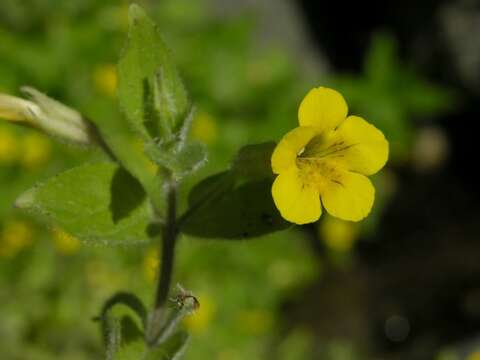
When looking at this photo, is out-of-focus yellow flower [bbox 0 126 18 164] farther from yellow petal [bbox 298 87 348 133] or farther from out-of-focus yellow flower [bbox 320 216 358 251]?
yellow petal [bbox 298 87 348 133]

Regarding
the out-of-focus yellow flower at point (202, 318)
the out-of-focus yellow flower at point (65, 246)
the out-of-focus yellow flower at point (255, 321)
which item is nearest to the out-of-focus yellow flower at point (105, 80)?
the out-of-focus yellow flower at point (65, 246)

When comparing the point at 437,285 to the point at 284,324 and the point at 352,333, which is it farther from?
the point at 284,324

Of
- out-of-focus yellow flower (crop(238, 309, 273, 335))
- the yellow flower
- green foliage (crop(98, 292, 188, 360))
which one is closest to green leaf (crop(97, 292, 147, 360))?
green foliage (crop(98, 292, 188, 360))

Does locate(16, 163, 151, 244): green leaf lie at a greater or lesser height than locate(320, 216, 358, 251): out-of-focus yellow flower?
greater

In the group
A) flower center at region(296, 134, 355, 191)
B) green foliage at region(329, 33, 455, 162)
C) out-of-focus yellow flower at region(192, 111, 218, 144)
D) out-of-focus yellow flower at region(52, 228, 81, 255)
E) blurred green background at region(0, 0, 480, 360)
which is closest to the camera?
flower center at region(296, 134, 355, 191)

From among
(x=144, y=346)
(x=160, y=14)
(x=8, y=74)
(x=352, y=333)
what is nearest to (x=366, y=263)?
(x=352, y=333)

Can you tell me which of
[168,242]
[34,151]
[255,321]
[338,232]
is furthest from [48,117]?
[338,232]

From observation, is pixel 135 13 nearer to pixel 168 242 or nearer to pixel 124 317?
pixel 168 242

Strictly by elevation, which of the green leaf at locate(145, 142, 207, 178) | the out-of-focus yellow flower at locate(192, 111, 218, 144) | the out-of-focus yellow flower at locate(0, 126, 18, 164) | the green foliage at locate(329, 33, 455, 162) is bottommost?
the green foliage at locate(329, 33, 455, 162)
